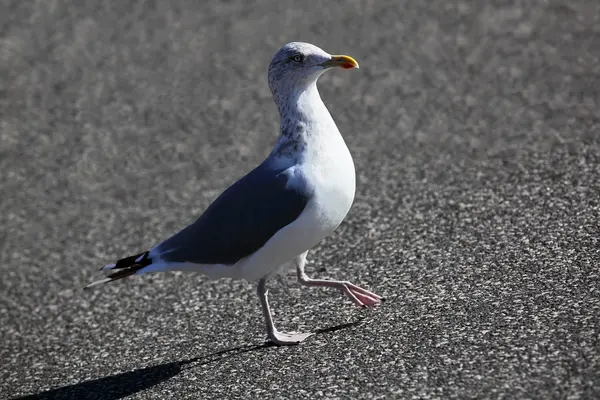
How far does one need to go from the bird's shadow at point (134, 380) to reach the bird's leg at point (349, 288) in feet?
0.50

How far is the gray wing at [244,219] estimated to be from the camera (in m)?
4.62

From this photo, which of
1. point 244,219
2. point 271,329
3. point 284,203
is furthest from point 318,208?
point 271,329

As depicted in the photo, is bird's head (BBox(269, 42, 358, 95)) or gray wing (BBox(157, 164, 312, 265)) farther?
bird's head (BBox(269, 42, 358, 95))

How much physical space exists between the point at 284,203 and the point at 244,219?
261 millimetres

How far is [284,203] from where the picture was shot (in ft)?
15.2

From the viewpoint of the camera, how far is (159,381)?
15.9 feet

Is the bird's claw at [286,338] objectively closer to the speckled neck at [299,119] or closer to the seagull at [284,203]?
the seagull at [284,203]

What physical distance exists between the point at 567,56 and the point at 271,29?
2.99 m

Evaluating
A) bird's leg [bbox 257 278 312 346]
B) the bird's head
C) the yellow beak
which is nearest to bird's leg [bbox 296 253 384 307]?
bird's leg [bbox 257 278 312 346]

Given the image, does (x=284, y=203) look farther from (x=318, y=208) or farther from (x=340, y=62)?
(x=340, y=62)

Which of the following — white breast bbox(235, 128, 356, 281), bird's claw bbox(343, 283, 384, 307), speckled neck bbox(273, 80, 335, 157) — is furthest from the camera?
bird's claw bbox(343, 283, 384, 307)

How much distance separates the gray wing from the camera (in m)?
4.62

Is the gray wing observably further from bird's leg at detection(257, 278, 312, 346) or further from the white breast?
bird's leg at detection(257, 278, 312, 346)

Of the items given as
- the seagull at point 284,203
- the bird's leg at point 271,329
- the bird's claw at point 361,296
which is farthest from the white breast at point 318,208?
the bird's claw at point 361,296
